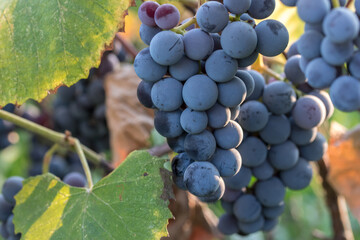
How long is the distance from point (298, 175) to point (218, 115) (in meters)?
0.39

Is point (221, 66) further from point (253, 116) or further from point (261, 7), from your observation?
point (253, 116)

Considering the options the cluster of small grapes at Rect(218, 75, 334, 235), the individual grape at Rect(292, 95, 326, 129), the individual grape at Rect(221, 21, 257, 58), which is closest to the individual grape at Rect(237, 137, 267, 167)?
the cluster of small grapes at Rect(218, 75, 334, 235)

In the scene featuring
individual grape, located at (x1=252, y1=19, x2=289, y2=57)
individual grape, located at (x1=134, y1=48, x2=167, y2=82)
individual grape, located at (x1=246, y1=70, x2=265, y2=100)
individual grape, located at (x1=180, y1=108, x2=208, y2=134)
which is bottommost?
individual grape, located at (x1=246, y1=70, x2=265, y2=100)

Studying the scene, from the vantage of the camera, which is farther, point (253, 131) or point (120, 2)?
point (253, 131)

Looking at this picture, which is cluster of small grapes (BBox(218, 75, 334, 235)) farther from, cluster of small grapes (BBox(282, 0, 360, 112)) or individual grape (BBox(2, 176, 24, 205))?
individual grape (BBox(2, 176, 24, 205))

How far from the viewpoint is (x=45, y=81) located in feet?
2.90

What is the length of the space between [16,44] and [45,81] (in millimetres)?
94

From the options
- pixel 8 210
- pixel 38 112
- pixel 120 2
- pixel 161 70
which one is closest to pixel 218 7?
pixel 161 70

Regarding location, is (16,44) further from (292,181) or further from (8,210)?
(292,181)

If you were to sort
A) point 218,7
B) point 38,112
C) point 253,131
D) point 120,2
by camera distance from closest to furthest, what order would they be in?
point 218,7 → point 120,2 → point 253,131 → point 38,112

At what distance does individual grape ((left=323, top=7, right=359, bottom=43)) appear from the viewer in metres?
0.54

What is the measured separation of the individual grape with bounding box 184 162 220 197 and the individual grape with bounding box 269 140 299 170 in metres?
0.28

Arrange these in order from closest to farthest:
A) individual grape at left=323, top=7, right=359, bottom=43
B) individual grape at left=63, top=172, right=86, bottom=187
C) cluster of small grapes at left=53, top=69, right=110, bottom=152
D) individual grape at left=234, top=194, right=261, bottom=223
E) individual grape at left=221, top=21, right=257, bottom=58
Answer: individual grape at left=323, top=7, right=359, bottom=43
individual grape at left=221, top=21, right=257, bottom=58
individual grape at left=234, top=194, right=261, bottom=223
individual grape at left=63, top=172, right=86, bottom=187
cluster of small grapes at left=53, top=69, right=110, bottom=152

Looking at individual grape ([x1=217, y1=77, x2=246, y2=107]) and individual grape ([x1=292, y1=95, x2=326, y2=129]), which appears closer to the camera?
individual grape ([x1=217, y1=77, x2=246, y2=107])
